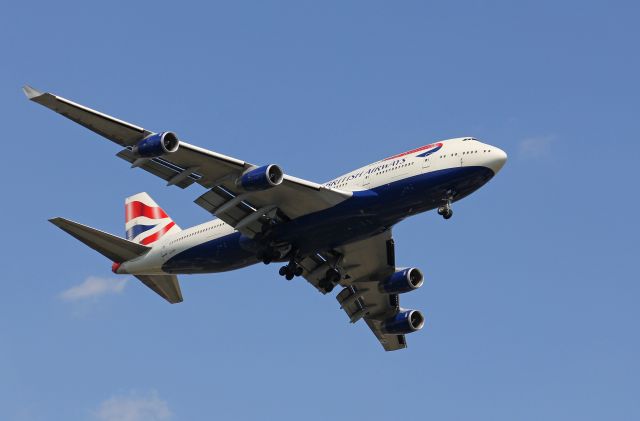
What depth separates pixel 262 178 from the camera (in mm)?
52812

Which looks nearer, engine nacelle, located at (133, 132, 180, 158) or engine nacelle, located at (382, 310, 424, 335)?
engine nacelle, located at (133, 132, 180, 158)

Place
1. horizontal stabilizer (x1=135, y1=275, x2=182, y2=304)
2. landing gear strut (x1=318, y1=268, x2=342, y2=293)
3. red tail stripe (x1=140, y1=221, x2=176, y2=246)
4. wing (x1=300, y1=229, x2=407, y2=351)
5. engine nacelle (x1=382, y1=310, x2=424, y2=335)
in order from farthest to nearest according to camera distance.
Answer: engine nacelle (x1=382, y1=310, x2=424, y2=335) → red tail stripe (x1=140, y1=221, x2=176, y2=246) → horizontal stabilizer (x1=135, y1=275, x2=182, y2=304) → wing (x1=300, y1=229, x2=407, y2=351) → landing gear strut (x1=318, y1=268, x2=342, y2=293)

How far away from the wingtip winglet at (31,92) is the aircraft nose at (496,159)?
2125 centimetres

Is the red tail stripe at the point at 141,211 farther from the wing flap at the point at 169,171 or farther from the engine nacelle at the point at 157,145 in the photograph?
the engine nacelle at the point at 157,145

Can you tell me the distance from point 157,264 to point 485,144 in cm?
1968

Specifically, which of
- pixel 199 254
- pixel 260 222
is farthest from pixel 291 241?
pixel 199 254

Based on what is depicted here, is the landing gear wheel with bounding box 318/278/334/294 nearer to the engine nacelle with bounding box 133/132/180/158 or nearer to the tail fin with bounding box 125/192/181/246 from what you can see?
the tail fin with bounding box 125/192/181/246

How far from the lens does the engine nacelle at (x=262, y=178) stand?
52844mm

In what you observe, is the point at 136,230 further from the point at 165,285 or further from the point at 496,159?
the point at 496,159

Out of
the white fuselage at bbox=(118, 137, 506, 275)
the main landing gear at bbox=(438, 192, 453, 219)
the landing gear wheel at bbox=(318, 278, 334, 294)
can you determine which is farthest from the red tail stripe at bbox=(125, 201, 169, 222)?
the main landing gear at bbox=(438, 192, 453, 219)

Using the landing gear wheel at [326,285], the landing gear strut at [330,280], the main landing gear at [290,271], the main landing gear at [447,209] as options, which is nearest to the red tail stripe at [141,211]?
the landing gear wheel at [326,285]

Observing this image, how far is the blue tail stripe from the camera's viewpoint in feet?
222

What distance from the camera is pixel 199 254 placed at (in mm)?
60469

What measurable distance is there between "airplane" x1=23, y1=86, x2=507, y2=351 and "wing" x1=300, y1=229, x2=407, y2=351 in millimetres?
65
